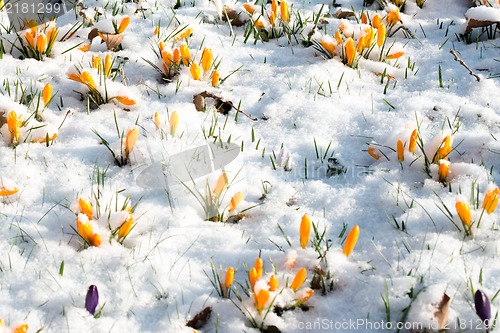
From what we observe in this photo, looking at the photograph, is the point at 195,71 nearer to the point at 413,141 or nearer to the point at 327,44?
the point at 327,44

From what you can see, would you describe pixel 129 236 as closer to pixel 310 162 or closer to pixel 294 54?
pixel 310 162

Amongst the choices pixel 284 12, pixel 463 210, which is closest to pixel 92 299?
pixel 463 210

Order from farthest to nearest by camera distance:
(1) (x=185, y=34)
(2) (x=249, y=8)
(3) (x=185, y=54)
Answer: (2) (x=249, y=8) < (1) (x=185, y=34) < (3) (x=185, y=54)

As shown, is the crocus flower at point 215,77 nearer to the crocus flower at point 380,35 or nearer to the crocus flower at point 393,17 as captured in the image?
the crocus flower at point 380,35

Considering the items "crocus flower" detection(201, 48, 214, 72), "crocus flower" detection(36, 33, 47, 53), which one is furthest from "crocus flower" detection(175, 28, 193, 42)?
"crocus flower" detection(36, 33, 47, 53)

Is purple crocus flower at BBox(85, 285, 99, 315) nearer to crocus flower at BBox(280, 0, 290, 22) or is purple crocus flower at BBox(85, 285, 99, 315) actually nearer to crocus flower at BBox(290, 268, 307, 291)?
crocus flower at BBox(290, 268, 307, 291)

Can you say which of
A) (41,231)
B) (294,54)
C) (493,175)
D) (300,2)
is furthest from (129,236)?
(300,2)
